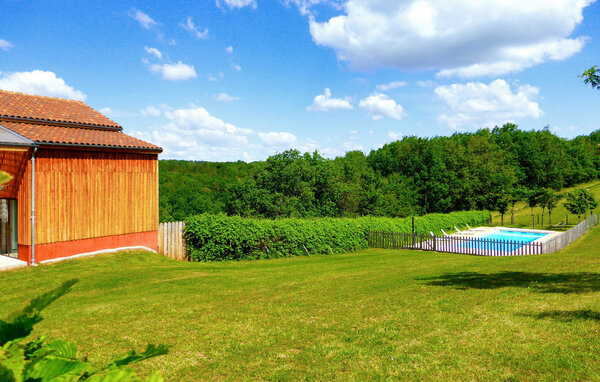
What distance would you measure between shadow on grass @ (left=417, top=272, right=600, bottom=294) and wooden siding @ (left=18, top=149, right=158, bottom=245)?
43.8ft

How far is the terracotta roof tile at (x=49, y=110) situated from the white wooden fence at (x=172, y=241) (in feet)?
19.6

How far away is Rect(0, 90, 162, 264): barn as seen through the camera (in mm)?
14680

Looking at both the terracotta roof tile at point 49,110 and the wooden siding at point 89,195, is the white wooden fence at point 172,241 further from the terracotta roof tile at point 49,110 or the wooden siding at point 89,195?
the terracotta roof tile at point 49,110

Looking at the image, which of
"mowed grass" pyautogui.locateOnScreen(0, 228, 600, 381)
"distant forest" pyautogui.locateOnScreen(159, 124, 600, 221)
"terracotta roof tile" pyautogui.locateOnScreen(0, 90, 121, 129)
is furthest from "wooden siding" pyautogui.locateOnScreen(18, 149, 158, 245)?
"distant forest" pyautogui.locateOnScreen(159, 124, 600, 221)

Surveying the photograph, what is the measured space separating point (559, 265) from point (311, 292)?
10.2 meters

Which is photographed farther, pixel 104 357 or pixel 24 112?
pixel 24 112

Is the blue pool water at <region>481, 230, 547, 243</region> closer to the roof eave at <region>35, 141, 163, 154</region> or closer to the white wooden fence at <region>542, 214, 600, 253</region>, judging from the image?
the white wooden fence at <region>542, 214, 600, 253</region>

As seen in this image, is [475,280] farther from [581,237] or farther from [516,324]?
[581,237]

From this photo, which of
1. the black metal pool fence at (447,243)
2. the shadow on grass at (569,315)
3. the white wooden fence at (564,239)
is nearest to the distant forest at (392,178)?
the black metal pool fence at (447,243)

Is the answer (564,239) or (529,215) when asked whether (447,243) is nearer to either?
(564,239)

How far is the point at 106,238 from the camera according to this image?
56.3 ft

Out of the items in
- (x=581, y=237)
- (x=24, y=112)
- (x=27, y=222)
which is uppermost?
(x=24, y=112)

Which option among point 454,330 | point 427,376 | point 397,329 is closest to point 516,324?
point 454,330

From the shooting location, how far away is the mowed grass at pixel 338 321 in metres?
6.19
